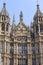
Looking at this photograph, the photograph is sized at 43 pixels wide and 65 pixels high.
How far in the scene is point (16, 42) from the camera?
42.8m

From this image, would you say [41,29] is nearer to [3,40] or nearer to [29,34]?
[29,34]

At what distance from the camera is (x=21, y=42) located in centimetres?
4303

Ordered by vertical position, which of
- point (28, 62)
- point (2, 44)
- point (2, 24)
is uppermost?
point (2, 24)

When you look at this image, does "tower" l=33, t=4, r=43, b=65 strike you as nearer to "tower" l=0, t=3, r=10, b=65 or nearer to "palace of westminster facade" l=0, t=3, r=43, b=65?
"palace of westminster facade" l=0, t=3, r=43, b=65

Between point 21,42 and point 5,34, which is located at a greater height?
point 5,34

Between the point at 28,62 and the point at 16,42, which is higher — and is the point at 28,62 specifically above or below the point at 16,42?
below

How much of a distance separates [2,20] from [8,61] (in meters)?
6.99

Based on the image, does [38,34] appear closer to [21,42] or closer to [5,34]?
[21,42]

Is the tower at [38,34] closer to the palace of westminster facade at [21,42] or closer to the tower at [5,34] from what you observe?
the palace of westminster facade at [21,42]

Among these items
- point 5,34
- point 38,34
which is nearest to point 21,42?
point 5,34

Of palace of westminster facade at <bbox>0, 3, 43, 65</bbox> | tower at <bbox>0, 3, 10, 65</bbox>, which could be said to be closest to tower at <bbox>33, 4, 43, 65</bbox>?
palace of westminster facade at <bbox>0, 3, 43, 65</bbox>

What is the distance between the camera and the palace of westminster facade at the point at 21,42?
137 feet

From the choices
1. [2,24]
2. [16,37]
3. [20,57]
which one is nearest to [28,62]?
[20,57]

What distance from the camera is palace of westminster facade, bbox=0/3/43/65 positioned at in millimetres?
41812
